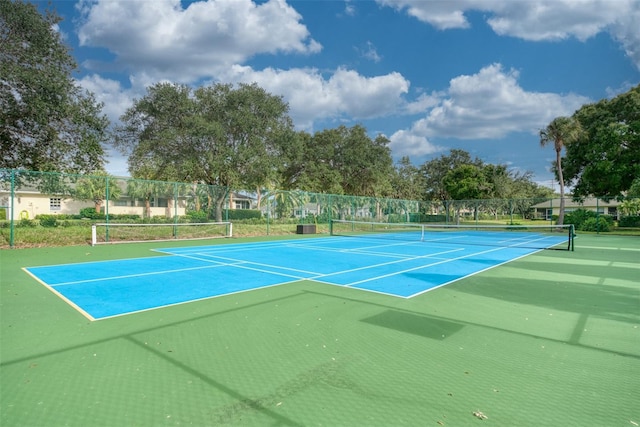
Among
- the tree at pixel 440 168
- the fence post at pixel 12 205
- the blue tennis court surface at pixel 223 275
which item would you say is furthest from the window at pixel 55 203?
the tree at pixel 440 168

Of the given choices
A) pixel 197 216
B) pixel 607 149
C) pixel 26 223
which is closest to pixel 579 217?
pixel 607 149

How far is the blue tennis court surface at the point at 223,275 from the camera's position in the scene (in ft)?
21.6

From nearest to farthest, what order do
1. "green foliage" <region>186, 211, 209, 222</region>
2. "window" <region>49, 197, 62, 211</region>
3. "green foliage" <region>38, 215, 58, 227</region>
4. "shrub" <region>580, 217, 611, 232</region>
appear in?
"green foliage" <region>38, 215, 58, 227</region> < "window" <region>49, 197, 62, 211</region> < "green foliage" <region>186, 211, 209, 222</region> < "shrub" <region>580, 217, 611, 232</region>

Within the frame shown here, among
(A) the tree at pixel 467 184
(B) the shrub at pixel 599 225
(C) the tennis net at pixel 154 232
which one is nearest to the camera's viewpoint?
(C) the tennis net at pixel 154 232

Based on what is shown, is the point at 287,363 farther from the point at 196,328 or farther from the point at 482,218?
the point at 482,218

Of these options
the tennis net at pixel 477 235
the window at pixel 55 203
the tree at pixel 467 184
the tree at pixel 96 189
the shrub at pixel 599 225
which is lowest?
the tennis net at pixel 477 235

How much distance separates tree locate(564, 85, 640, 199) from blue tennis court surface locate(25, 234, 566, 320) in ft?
84.4

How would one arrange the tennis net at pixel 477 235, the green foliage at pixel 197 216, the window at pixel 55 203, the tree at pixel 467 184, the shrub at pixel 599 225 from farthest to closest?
the tree at pixel 467 184, the shrub at pixel 599 225, the green foliage at pixel 197 216, the tennis net at pixel 477 235, the window at pixel 55 203

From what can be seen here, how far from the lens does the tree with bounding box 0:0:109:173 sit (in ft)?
53.7

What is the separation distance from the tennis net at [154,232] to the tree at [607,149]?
29.7m

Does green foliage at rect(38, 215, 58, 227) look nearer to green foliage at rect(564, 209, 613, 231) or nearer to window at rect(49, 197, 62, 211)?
window at rect(49, 197, 62, 211)

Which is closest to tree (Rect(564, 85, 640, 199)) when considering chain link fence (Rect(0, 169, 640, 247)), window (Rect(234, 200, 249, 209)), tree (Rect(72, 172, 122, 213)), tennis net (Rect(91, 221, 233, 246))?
chain link fence (Rect(0, 169, 640, 247))

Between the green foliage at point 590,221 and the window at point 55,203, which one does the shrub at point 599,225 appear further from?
the window at point 55,203

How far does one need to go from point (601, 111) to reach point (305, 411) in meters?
42.7
